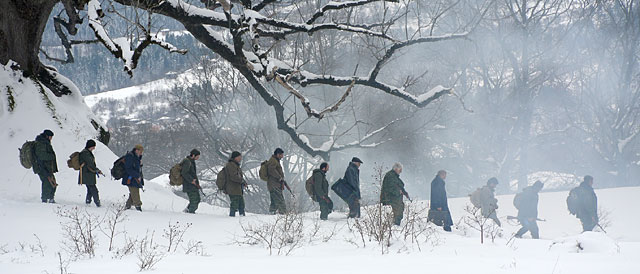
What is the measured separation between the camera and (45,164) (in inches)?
377

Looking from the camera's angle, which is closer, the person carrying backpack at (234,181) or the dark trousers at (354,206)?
the person carrying backpack at (234,181)

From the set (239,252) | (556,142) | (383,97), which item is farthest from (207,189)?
(239,252)

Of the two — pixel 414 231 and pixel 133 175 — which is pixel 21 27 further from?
pixel 414 231

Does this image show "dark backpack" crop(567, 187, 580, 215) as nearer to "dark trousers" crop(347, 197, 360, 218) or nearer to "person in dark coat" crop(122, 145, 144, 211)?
"dark trousers" crop(347, 197, 360, 218)

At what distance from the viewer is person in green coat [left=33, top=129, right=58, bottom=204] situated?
31.2 feet

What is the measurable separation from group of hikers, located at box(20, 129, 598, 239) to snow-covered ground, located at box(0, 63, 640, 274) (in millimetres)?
636

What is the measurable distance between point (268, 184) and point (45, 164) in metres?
4.26

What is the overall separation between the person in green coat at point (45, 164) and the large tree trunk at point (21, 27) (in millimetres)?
1830

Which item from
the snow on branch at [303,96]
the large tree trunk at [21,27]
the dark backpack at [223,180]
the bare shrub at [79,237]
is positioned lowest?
the bare shrub at [79,237]

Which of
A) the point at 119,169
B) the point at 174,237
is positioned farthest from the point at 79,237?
the point at 119,169

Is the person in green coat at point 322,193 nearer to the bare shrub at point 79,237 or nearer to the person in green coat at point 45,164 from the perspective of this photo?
the bare shrub at point 79,237

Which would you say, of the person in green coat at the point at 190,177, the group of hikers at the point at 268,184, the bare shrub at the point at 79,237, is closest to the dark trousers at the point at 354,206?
the group of hikers at the point at 268,184

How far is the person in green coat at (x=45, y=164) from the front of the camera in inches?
375

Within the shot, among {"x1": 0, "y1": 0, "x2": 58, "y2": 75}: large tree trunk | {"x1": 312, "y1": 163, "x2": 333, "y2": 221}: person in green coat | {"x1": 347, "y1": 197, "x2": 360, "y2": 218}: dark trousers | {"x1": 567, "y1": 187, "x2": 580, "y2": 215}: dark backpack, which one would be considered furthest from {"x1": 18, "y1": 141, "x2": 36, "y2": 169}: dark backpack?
{"x1": 567, "y1": 187, "x2": 580, "y2": 215}: dark backpack
